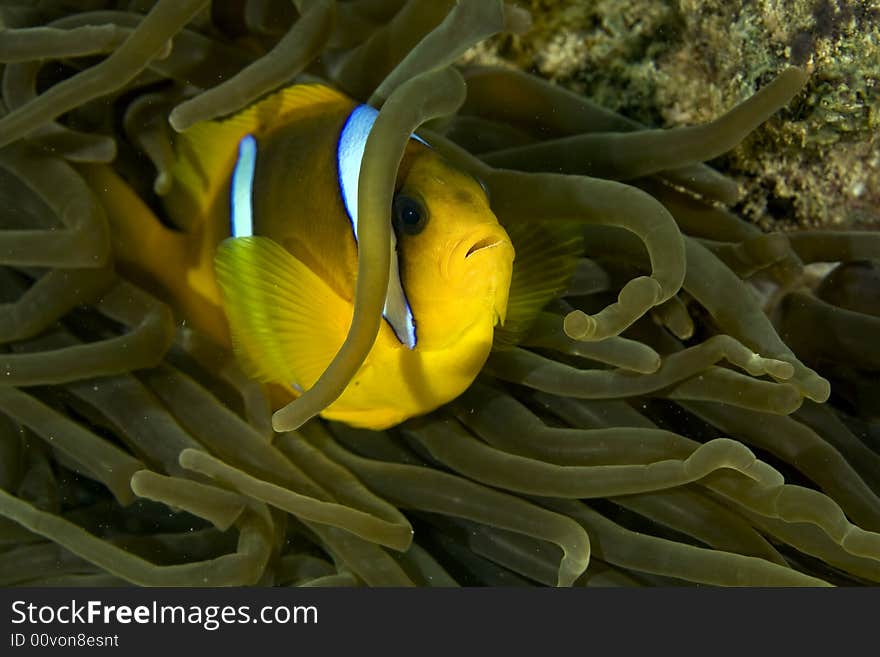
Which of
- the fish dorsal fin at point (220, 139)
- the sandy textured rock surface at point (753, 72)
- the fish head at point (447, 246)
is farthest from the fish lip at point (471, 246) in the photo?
the sandy textured rock surface at point (753, 72)

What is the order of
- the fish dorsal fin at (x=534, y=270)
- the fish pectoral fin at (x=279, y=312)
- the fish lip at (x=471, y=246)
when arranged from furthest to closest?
the fish dorsal fin at (x=534, y=270) → the fish pectoral fin at (x=279, y=312) → the fish lip at (x=471, y=246)

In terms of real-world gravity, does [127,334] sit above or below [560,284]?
below

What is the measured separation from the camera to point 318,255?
0.91 meters

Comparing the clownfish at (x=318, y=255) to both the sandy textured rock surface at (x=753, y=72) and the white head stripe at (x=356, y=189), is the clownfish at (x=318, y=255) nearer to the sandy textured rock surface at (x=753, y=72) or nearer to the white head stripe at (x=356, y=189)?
the white head stripe at (x=356, y=189)

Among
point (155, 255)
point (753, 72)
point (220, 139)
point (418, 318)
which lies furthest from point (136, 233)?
point (753, 72)

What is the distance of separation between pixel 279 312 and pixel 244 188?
207mm

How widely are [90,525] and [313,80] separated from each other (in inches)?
22.3

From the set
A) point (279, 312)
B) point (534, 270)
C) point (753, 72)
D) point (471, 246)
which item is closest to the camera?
point (471, 246)

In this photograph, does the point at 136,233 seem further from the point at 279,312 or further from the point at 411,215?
the point at 411,215

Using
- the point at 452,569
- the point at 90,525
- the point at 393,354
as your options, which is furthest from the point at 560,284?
the point at 90,525

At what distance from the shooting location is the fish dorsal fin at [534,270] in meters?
0.98

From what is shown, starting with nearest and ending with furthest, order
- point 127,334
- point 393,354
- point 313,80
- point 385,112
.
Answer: point 385,112 < point 393,354 < point 127,334 < point 313,80

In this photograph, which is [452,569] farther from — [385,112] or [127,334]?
[385,112]

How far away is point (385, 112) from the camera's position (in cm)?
65
